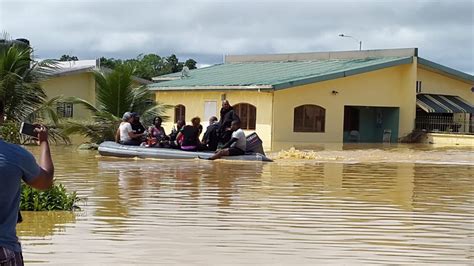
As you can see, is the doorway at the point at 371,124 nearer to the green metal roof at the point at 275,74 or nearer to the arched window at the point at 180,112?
the green metal roof at the point at 275,74

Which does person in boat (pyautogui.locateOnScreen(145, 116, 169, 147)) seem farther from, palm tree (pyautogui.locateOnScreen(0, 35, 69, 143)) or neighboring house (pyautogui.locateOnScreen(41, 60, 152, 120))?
neighboring house (pyautogui.locateOnScreen(41, 60, 152, 120))

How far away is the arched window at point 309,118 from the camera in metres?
32.5

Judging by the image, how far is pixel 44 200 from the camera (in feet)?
33.4

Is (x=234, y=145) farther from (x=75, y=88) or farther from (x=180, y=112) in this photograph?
(x=75, y=88)

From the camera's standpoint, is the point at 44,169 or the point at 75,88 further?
the point at 75,88

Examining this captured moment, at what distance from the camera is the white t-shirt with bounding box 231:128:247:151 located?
19.7 metres

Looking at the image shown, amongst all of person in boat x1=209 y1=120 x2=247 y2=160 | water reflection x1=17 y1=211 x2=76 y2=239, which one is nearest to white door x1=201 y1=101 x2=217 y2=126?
person in boat x1=209 y1=120 x2=247 y2=160

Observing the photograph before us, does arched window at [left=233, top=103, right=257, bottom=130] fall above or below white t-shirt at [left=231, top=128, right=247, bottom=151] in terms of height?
above

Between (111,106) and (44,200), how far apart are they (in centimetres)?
A: 1706

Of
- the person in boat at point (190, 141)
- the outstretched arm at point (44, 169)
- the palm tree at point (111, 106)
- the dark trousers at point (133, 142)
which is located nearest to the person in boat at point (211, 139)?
the person in boat at point (190, 141)

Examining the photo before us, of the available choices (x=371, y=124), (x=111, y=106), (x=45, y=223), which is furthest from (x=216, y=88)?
(x=45, y=223)

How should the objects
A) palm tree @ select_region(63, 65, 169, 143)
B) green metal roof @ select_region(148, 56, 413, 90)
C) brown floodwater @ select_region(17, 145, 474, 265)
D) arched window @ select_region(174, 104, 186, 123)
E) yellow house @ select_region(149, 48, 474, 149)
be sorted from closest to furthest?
brown floodwater @ select_region(17, 145, 474, 265) → palm tree @ select_region(63, 65, 169, 143) → green metal roof @ select_region(148, 56, 413, 90) → yellow house @ select_region(149, 48, 474, 149) → arched window @ select_region(174, 104, 186, 123)

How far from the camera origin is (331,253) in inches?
305

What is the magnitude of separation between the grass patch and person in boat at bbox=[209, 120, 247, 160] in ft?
30.9
